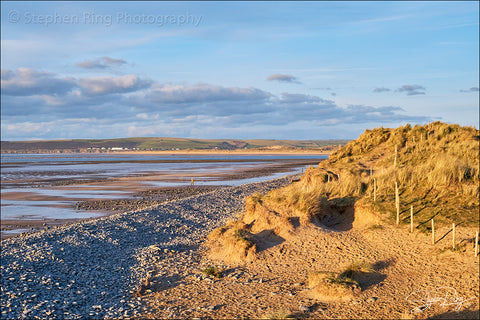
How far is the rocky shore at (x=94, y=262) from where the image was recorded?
34.1ft

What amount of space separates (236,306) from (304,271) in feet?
9.94

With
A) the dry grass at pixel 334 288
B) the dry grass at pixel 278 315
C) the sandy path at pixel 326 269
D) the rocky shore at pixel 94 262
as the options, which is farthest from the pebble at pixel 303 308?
the rocky shore at pixel 94 262

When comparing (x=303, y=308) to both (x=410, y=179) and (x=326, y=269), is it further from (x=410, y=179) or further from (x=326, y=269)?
(x=410, y=179)

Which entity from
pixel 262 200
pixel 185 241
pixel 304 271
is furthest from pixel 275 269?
pixel 185 241

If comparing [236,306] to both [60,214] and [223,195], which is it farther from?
[223,195]

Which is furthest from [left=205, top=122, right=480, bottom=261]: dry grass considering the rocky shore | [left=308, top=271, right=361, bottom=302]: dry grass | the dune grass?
[left=308, top=271, right=361, bottom=302]: dry grass
